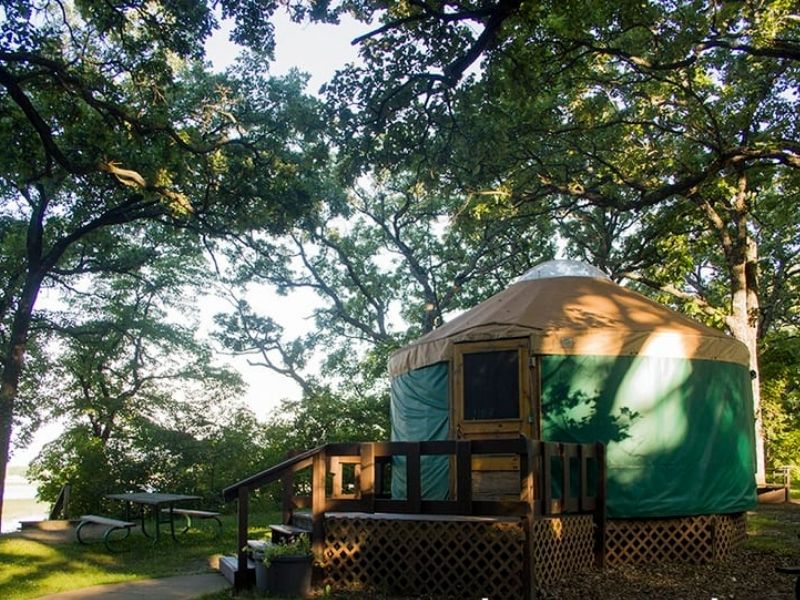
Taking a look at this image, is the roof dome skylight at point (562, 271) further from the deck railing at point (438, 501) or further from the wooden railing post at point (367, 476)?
the wooden railing post at point (367, 476)

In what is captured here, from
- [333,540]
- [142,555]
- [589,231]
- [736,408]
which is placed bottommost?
[142,555]

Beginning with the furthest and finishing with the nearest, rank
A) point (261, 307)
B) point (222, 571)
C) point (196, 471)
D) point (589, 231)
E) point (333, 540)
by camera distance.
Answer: point (261, 307), point (589, 231), point (196, 471), point (222, 571), point (333, 540)

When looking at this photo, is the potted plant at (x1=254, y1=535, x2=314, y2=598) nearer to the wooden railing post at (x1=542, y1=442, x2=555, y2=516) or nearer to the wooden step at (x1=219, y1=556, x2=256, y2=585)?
the wooden step at (x1=219, y1=556, x2=256, y2=585)

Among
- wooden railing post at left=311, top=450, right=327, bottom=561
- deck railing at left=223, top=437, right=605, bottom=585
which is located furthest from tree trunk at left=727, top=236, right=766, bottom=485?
wooden railing post at left=311, top=450, right=327, bottom=561

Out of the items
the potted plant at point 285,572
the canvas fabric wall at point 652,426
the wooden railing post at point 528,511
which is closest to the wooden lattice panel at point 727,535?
the canvas fabric wall at point 652,426

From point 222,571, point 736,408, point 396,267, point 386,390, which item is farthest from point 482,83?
point 396,267

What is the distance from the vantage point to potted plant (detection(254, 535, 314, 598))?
4812mm

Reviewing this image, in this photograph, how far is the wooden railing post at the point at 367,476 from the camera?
5141 millimetres

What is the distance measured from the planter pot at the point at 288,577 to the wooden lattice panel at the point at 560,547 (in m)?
1.49

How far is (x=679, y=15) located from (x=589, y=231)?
26.2 feet

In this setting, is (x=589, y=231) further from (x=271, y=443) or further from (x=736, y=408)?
(x=736, y=408)

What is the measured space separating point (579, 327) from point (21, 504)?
38.9 ft

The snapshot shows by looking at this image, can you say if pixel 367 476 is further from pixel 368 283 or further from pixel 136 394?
pixel 368 283

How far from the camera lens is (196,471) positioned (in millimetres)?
12984
